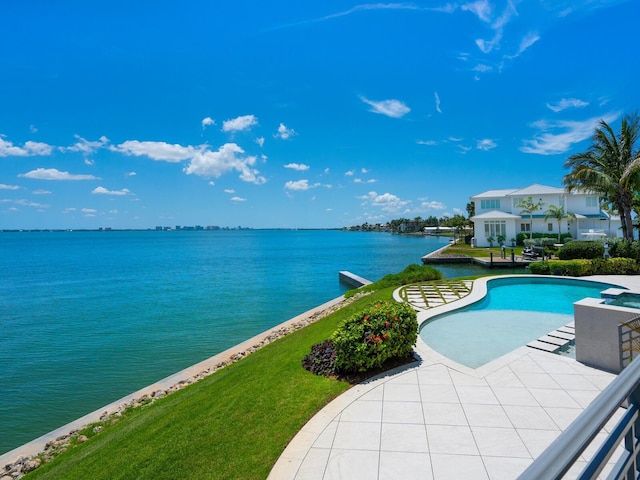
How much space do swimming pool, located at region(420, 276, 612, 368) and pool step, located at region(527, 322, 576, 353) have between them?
440 millimetres

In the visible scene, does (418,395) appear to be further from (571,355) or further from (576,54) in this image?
(576,54)

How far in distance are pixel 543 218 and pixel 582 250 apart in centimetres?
1948

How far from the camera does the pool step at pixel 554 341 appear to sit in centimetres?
757

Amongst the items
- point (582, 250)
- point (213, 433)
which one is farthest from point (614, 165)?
point (213, 433)

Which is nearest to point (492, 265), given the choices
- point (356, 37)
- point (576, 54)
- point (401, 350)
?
point (576, 54)

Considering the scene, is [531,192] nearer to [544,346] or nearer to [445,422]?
[544,346]

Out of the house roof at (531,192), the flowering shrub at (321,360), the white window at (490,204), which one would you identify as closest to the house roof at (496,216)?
the white window at (490,204)

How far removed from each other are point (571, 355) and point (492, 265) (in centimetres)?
2087

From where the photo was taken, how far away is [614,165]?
68.2ft

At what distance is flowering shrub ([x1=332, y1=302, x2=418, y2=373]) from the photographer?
665cm

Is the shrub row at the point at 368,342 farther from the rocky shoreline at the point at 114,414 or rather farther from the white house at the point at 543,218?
the white house at the point at 543,218

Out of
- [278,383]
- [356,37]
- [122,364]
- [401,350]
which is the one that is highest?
[356,37]

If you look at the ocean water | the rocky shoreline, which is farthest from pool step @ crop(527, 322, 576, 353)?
the ocean water

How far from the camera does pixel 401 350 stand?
714 cm
